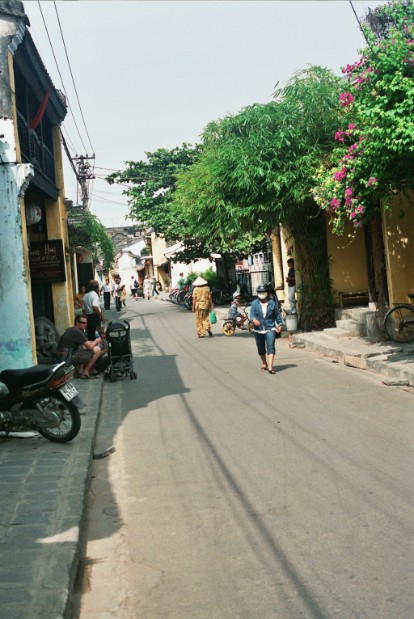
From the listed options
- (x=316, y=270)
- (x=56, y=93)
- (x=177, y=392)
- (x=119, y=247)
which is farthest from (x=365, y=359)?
(x=119, y=247)

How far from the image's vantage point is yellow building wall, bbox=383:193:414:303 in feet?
43.9

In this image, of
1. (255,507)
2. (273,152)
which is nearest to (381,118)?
(273,152)

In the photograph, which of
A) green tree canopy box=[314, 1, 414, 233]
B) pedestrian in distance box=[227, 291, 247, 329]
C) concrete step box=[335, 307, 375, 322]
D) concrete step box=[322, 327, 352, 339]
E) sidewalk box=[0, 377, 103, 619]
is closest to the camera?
sidewalk box=[0, 377, 103, 619]

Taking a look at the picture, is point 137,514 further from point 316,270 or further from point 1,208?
point 316,270

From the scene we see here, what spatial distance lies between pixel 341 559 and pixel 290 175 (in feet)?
35.8

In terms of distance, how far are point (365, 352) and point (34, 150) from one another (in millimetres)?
7497

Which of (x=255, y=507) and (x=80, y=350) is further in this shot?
(x=80, y=350)

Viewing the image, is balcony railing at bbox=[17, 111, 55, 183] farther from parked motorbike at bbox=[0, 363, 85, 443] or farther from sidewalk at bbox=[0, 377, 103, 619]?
sidewalk at bbox=[0, 377, 103, 619]

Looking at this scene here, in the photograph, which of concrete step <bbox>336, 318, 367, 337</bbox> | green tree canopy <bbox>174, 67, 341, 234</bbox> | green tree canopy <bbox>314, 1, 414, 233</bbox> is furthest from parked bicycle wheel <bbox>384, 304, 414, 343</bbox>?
green tree canopy <bbox>174, 67, 341, 234</bbox>

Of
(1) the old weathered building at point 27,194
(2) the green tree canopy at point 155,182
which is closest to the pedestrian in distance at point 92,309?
(1) the old weathered building at point 27,194

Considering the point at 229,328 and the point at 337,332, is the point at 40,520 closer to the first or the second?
the point at 337,332

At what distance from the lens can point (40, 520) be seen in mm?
4914

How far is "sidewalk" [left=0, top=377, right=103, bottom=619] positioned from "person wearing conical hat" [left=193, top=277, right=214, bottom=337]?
35.4 ft

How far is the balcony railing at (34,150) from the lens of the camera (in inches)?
459
